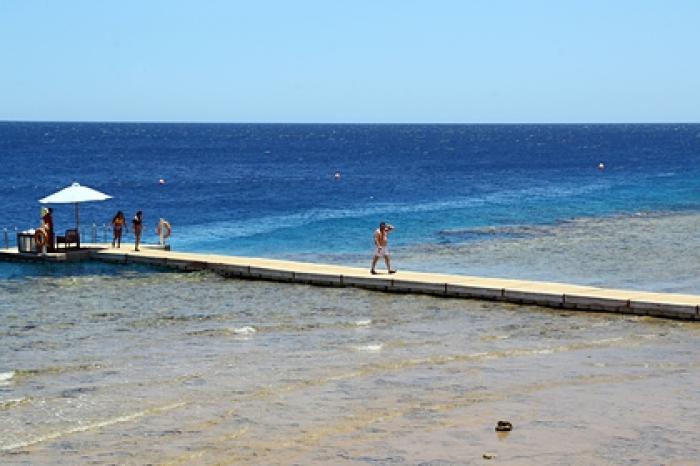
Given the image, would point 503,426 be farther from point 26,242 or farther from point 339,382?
point 26,242

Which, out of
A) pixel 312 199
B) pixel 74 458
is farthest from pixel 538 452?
pixel 312 199

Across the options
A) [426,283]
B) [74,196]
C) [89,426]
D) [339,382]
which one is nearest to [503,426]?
[339,382]

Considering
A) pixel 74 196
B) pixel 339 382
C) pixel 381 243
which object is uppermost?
pixel 74 196

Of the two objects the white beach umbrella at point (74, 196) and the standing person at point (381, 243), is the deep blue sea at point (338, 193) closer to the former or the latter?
the standing person at point (381, 243)

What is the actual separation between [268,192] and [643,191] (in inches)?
1153

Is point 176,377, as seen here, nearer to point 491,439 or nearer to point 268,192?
point 491,439

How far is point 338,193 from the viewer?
8975 centimetres

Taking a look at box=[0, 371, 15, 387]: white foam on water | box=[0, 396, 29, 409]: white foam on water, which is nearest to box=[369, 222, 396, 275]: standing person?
box=[0, 371, 15, 387]: white foam on water

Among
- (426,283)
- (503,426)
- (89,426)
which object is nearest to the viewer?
(503,426)

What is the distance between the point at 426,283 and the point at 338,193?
6067 centimetres

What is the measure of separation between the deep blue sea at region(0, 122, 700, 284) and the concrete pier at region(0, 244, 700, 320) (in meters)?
7.29

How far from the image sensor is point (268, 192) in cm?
9056

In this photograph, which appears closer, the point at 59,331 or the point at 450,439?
the point at 450,439

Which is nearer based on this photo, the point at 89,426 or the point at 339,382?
the point at 89,426
